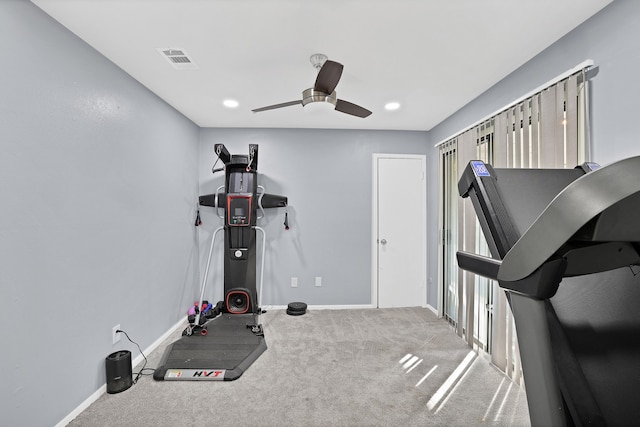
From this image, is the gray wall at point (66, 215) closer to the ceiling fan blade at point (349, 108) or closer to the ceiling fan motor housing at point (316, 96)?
the ceiling fan motor housing at point (316, 96)

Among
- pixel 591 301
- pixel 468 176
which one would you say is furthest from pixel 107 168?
pixel 591 301

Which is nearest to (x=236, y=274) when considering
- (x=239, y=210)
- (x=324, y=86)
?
(x=239, y=210)

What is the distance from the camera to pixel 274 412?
6.28 ft

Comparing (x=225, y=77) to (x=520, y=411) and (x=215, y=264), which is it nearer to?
(x=215, y=264)

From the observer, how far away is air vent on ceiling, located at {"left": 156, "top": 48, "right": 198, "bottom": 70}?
208cm

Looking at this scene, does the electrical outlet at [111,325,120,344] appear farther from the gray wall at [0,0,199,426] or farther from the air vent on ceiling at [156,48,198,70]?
the air vent on ceiling at [156,48,198,70]

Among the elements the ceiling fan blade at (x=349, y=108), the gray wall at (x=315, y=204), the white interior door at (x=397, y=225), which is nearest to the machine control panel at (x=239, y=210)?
the gray wall at (x=315, y=204)

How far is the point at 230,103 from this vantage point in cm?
303

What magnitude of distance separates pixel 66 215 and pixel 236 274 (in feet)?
6.05

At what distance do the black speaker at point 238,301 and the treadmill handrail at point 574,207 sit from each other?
3163 mm

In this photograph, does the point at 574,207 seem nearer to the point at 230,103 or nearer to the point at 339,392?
the point at 339,392

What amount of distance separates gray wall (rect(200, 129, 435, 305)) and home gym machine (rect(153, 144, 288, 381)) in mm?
253

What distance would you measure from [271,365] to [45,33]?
2.72 metres

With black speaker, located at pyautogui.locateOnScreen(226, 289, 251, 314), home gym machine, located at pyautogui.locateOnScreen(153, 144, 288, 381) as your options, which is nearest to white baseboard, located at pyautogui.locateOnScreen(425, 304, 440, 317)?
home gym machine, located at pyautogui.locateOnScreen(153, 144, 288, 381)
